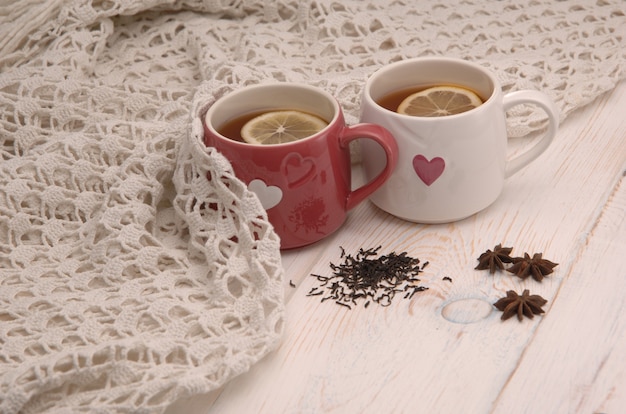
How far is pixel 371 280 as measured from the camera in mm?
974

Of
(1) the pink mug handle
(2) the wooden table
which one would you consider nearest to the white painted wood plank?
(2) the wooden table

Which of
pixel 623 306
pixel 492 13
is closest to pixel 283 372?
pixel 623 306

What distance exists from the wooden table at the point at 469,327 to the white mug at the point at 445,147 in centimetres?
4

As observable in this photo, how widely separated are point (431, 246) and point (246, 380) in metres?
0.30

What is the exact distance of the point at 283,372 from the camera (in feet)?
2.85

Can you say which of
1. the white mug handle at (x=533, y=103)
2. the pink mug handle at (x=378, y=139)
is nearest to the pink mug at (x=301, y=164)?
the pink mug handle at (x=378, y=139)

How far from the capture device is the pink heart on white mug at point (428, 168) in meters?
0.99

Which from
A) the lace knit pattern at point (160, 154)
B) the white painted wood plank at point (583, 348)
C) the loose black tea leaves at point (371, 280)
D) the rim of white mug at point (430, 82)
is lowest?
the white painted wood plank at point (583, 348)

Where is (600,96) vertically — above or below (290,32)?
below

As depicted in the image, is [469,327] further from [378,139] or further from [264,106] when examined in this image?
[264,106]

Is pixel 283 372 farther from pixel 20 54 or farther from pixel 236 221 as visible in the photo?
pixel 20 54

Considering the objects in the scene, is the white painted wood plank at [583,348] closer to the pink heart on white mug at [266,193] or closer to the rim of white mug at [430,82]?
the rim of white mug at [430,82]

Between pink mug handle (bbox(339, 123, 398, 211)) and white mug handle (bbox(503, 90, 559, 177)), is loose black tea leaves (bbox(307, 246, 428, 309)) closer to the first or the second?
pink mug handle (bbox(339, 123, 398, 211))

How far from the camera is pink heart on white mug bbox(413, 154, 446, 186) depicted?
3.26 ft
